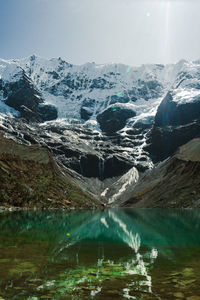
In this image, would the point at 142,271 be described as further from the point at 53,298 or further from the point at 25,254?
the point at 25,254

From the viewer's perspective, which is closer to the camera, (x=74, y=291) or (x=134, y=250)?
(x=74, y=291)

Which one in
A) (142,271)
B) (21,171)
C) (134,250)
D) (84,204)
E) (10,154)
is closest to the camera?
(142,271)

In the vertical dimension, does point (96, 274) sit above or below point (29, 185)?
below

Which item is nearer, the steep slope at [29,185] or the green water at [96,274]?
the green water at [96,274]

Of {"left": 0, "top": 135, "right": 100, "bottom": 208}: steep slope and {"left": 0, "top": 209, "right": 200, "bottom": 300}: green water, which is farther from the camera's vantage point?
{"left": 0, "top": 135, "right": 100, "bottom": 208}: steep slope

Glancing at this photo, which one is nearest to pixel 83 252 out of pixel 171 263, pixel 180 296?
pixel 171 263

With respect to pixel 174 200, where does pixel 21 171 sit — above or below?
above

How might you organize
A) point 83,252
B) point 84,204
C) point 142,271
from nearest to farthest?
point 142,271 → point 83,252 → point 84,204

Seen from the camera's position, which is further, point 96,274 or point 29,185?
point 29,185
